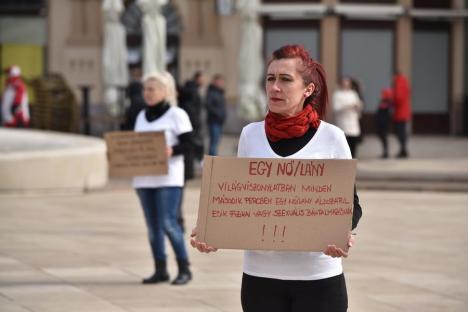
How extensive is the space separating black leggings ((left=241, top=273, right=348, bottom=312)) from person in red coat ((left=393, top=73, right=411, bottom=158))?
22123 mm

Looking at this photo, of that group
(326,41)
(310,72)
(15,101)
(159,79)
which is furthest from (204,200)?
(326,41)

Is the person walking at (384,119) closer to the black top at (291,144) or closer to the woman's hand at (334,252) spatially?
the black top at (291,144)

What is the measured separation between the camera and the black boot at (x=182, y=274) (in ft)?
38.0

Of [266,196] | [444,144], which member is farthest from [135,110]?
[444,144]

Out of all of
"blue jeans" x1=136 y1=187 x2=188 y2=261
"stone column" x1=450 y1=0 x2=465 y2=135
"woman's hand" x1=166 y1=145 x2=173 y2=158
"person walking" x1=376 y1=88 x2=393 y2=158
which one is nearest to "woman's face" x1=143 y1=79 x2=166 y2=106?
"woman's hand" x1=166 y1=145 x2=173 y2=158

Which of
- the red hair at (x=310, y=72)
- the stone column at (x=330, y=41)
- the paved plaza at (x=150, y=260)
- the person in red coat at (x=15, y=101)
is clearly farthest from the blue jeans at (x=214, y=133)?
the red hair at (x=310, y=72)

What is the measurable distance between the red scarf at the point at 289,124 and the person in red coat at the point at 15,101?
1867 centimetres

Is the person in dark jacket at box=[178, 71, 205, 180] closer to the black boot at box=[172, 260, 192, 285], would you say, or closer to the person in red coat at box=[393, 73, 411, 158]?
the black boot at box=[172, 260, 192, 285]

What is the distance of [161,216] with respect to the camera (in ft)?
37.6

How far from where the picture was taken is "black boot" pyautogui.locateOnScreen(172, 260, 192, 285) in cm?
1157

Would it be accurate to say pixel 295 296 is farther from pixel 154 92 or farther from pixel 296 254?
pixel 154 92

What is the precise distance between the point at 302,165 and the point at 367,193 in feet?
51.3

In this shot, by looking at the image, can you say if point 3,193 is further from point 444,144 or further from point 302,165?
point 444,144

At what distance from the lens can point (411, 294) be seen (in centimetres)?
1102
